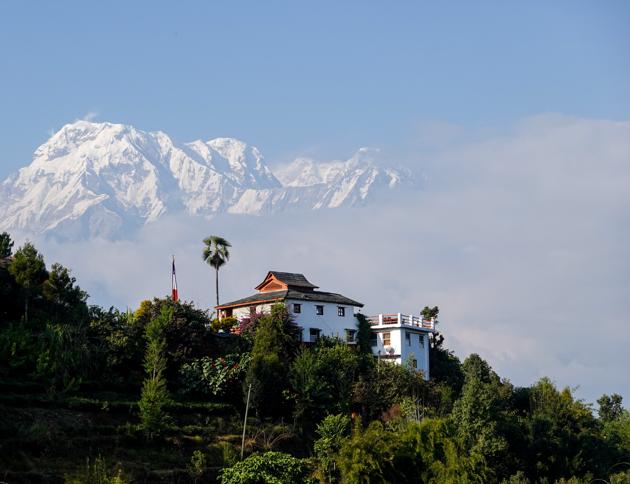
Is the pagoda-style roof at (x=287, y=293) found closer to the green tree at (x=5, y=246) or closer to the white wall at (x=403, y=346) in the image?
the white wall at (x=403, y=346)

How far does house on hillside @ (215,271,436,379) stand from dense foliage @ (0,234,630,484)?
94.5 inches

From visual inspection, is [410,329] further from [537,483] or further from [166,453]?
[166,453]

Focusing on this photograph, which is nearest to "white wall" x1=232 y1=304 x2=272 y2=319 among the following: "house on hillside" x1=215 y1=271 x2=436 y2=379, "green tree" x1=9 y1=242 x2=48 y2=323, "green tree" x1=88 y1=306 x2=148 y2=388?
"house on hillside" x1=215 y1=271 x2=436 y2=379

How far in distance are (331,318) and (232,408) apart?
743 inches

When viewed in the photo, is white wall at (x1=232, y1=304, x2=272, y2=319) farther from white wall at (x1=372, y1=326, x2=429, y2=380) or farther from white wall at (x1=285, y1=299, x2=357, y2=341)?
white wall at (x1=372, y1=326, x2=429, y2=380)

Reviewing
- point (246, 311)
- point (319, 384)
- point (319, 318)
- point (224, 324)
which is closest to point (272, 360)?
point (319, 384)

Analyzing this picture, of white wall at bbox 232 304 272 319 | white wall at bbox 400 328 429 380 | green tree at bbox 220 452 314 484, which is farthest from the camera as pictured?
white wall at bbox 400 328 429 380

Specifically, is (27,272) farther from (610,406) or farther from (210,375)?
(610,406)

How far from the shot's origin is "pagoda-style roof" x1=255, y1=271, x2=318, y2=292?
82438 millimetres

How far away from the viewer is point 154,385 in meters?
56.4

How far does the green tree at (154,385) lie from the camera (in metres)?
56.1

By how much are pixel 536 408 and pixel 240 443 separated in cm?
2588

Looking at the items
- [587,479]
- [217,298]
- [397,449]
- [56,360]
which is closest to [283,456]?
[397,449]

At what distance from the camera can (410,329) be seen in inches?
3278
